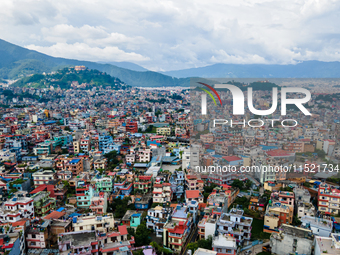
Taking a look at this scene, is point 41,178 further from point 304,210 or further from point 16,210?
point 304,210

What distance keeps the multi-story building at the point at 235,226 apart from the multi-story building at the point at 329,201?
2854mm

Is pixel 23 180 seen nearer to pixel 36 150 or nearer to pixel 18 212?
pixel 18 212

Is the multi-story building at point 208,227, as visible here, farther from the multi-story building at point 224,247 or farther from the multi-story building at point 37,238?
the multi-story building at point 37,238

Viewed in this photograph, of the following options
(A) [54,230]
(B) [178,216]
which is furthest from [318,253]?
(A) [54,230]

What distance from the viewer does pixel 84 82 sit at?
54.1m

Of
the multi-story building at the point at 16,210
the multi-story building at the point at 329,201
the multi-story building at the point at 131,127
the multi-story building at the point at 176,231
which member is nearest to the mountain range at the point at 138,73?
the multi-story building at the point at 131,127

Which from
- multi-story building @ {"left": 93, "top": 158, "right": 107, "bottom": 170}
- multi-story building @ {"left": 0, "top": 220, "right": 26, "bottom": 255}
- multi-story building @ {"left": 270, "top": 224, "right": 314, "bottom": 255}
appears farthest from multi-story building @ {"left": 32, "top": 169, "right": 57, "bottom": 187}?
multi-story building @ {"left": 270, "top": 224, "right": 314, "bottom": 255}

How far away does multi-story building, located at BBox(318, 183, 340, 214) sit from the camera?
24.6 feet

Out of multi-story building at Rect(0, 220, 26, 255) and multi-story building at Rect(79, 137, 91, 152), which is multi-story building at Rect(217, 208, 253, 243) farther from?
multi-story building at Rect(79, 137, 91, 152)

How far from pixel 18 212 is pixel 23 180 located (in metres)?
3.49

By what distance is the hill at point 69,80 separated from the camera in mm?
49656

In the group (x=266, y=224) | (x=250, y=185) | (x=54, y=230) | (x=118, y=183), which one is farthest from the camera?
(x=250, y=185)

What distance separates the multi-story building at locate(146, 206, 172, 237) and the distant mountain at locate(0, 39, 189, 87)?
6977 cm

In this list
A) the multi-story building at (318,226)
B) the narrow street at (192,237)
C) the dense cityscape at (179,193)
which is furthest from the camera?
the narrow street at (192,237)
